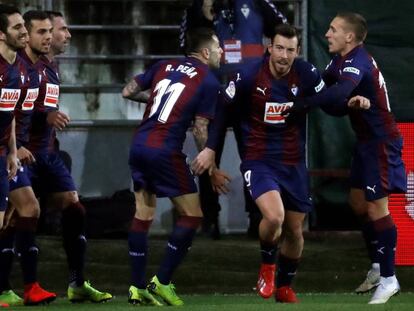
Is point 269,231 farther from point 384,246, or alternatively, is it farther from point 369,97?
point 369,97

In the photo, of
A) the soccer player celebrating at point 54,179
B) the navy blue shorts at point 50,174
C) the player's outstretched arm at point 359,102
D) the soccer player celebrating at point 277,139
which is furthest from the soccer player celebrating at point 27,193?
the player's outstretched arm at point 359,102

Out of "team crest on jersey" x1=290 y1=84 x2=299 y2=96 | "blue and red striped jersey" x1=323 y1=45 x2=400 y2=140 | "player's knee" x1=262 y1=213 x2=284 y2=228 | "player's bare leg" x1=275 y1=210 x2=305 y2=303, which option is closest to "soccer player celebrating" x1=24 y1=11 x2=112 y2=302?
"player's bare leg" x1=275 y1=210 x2=305 y2=303

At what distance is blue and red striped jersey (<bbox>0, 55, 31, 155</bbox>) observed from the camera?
46.7 feet

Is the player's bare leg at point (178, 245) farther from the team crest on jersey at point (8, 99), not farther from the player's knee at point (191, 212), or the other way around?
the team crest on jersey at point (8, 99)

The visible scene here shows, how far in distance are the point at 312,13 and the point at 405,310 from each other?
6.30 meters

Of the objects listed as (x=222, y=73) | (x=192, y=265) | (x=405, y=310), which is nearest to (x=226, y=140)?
(x=222, y=73)

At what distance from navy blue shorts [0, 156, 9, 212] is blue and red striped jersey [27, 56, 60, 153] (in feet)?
3.44

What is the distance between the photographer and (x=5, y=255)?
15148mm

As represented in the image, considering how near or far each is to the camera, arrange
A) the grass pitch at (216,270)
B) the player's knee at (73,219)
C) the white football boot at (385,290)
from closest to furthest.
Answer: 1. the white football boot at (385,290)
2. the player's knee at (73,219)
3. the grass pitch at (216,270)

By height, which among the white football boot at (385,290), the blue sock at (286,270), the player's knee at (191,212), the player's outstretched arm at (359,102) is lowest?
the white football boot at (385,290)

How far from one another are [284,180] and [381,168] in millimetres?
845

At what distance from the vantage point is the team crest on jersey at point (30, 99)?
14789 millimetres

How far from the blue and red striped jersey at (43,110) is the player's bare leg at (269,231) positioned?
6.60 ft

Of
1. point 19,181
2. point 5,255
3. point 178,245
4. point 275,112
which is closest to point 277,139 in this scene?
point 275,112
